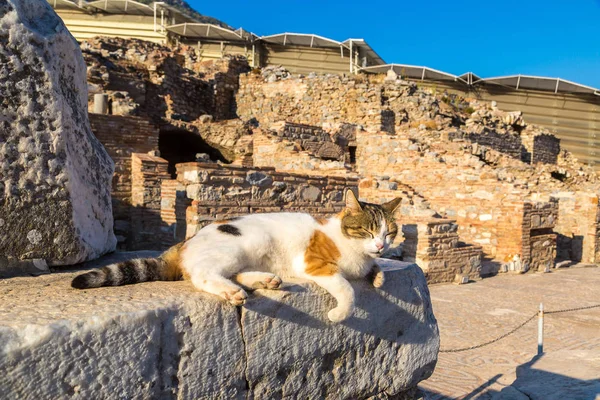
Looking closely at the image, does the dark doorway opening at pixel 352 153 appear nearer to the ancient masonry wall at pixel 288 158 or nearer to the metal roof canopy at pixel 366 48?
the ancient masonry wall at pixel 288 158

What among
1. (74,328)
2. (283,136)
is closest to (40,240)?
(74,328)

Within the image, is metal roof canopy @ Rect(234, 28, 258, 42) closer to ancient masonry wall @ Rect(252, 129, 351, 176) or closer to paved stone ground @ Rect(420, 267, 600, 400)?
ancient masonry wall @ Rect(252, 129, 351, 176)

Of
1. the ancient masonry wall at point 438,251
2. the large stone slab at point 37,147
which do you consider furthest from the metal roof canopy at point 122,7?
the large stone slab at point 37,147

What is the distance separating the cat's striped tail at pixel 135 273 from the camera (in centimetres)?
176

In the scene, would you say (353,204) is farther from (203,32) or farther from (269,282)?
(203,32)

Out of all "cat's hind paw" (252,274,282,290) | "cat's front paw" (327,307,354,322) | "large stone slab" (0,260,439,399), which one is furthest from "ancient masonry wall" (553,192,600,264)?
"cat's hind paw" (252,274,282,290)

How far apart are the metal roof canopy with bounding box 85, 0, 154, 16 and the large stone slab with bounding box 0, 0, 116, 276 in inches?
1046

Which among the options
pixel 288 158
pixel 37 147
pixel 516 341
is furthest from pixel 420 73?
pixel 37 147

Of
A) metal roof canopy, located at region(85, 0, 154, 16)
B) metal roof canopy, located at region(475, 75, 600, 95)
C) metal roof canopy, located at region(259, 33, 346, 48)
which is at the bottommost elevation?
metal roof canopy, located at region(475, 75, 600, 95)

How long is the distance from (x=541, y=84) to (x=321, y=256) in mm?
28387

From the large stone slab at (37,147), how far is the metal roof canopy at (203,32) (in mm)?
24118

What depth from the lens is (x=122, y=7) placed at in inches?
1033

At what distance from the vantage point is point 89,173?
2.37 meters

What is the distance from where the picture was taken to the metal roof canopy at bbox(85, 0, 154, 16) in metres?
26.1
